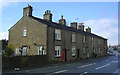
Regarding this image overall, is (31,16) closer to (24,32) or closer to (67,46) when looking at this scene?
(24,32)

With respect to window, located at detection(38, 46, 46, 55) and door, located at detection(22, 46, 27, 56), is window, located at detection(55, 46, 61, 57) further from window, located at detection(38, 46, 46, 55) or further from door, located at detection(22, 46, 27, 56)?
door, located at detection(22, 46, 27, 56)

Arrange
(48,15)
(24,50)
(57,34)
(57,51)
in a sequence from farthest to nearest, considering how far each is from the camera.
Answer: (48,15), (57,34), (24,50), (57,51)

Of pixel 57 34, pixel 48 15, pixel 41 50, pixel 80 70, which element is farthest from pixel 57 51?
pixel 80 70

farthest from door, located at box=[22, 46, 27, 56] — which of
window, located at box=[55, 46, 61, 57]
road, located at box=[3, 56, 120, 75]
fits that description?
road, located at box=[3, 56, 120, 75]

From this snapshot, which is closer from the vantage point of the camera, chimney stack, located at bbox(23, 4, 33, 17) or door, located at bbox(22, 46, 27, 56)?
door, located at bbox(22, 46, 27, 56)

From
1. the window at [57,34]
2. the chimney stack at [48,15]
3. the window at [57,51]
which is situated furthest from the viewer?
the chimney stack at [48,15]

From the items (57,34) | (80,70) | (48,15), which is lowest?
(80,70)

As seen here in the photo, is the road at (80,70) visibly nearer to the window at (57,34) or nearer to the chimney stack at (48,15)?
the window at (57,34)

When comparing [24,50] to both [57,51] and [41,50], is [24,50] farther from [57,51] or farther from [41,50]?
[57,51]

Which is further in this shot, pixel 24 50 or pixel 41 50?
pixel 24 50

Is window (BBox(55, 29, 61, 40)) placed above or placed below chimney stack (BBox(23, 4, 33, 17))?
below

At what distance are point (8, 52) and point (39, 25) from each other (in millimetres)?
6514

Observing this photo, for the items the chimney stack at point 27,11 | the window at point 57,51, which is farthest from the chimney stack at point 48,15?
the window at point 57,51

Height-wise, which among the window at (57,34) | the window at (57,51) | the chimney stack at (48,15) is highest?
the chimney stack at (48,15)
